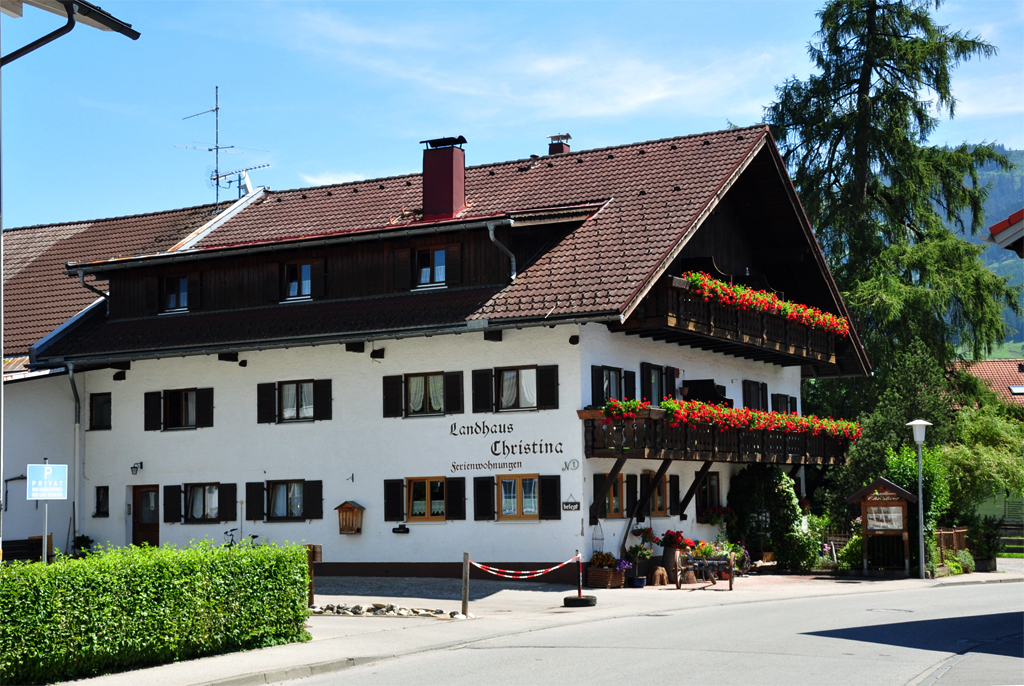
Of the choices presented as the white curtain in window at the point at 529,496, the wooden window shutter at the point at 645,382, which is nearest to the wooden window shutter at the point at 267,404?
the white curtain in window at the point at 529,496

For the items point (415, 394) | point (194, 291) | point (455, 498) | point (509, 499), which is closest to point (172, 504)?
point (194, 291)

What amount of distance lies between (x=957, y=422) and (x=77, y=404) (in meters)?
26.8

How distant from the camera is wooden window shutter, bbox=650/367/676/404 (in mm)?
30156

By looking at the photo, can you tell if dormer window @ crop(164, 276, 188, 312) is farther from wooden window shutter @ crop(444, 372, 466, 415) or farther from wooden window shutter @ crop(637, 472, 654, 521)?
wooden window shutter @ crop(637, 472, 654, 521)

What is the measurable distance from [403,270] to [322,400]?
3709 millimetres

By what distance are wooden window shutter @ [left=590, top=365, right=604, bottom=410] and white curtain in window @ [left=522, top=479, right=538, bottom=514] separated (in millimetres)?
2183

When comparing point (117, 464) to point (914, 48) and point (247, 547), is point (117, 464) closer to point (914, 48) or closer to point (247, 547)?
point (247, 547)

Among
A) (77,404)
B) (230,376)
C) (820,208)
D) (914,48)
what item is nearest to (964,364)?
(820,208)

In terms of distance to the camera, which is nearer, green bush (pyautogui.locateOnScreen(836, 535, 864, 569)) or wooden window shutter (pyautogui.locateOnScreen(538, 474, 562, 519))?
wooden window shutter (pyautogui.locateOnScreen(538, 474, 562, 519))

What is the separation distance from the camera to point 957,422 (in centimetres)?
4006

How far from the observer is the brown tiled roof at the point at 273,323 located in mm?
27641

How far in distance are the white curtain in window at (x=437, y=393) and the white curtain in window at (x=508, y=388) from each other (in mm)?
1589

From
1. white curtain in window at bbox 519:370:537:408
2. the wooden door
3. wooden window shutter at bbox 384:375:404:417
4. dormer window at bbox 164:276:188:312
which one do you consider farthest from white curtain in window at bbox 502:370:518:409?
the wooden door

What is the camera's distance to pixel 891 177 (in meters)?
42.8
